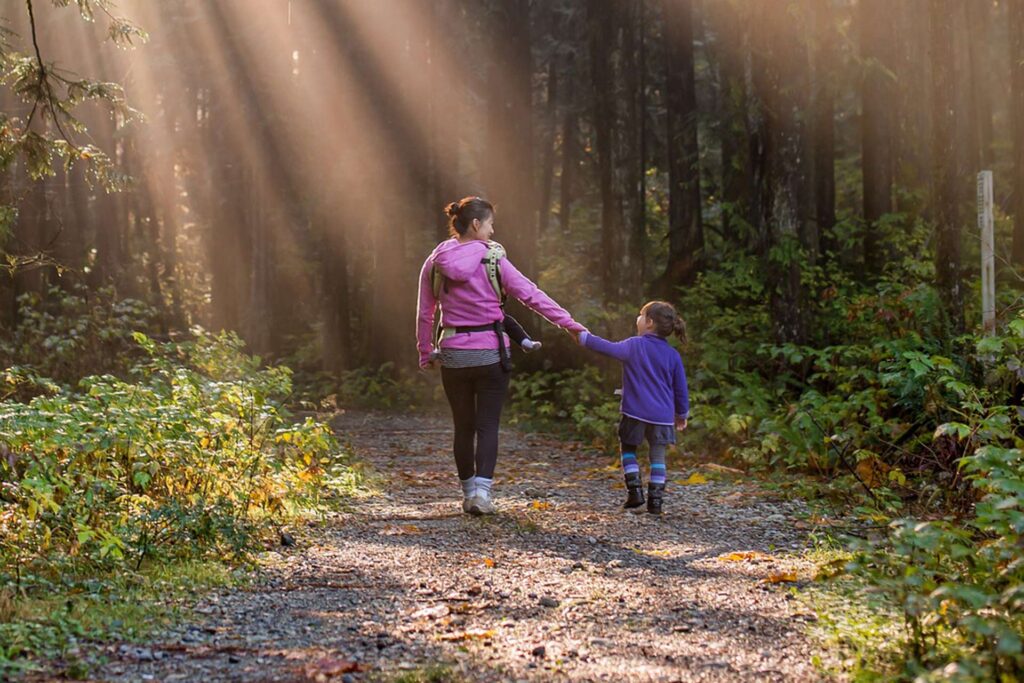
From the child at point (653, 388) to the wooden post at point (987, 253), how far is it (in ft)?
9.44

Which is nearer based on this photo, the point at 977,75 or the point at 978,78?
the point at 977,75

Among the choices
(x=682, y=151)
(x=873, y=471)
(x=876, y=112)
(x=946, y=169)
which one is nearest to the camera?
(x=873, y=471)

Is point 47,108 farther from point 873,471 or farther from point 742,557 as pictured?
point 873,471

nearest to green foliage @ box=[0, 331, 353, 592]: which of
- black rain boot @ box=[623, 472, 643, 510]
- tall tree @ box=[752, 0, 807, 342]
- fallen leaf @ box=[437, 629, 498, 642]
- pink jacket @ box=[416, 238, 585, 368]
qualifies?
pink jacket @ box=[416, 238, 585, 368]

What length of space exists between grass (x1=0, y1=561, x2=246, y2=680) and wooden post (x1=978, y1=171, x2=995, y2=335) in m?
6.81

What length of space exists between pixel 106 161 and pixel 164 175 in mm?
26246

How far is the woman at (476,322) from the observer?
336 inches

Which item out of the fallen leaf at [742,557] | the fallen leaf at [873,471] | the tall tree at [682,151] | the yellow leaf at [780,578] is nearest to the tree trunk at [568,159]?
the tall tree at [682,151]

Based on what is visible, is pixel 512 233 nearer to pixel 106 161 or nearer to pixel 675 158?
pixel 675 158

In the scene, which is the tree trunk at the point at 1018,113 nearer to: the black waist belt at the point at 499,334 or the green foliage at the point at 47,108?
the black waist belt at the point at 499,334

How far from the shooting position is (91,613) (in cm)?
541

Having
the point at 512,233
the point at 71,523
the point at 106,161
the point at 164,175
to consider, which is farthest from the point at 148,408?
the point at 164,175

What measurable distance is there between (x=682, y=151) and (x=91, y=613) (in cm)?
2054

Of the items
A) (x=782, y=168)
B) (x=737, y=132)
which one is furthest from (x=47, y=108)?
(x=737, y=132)
